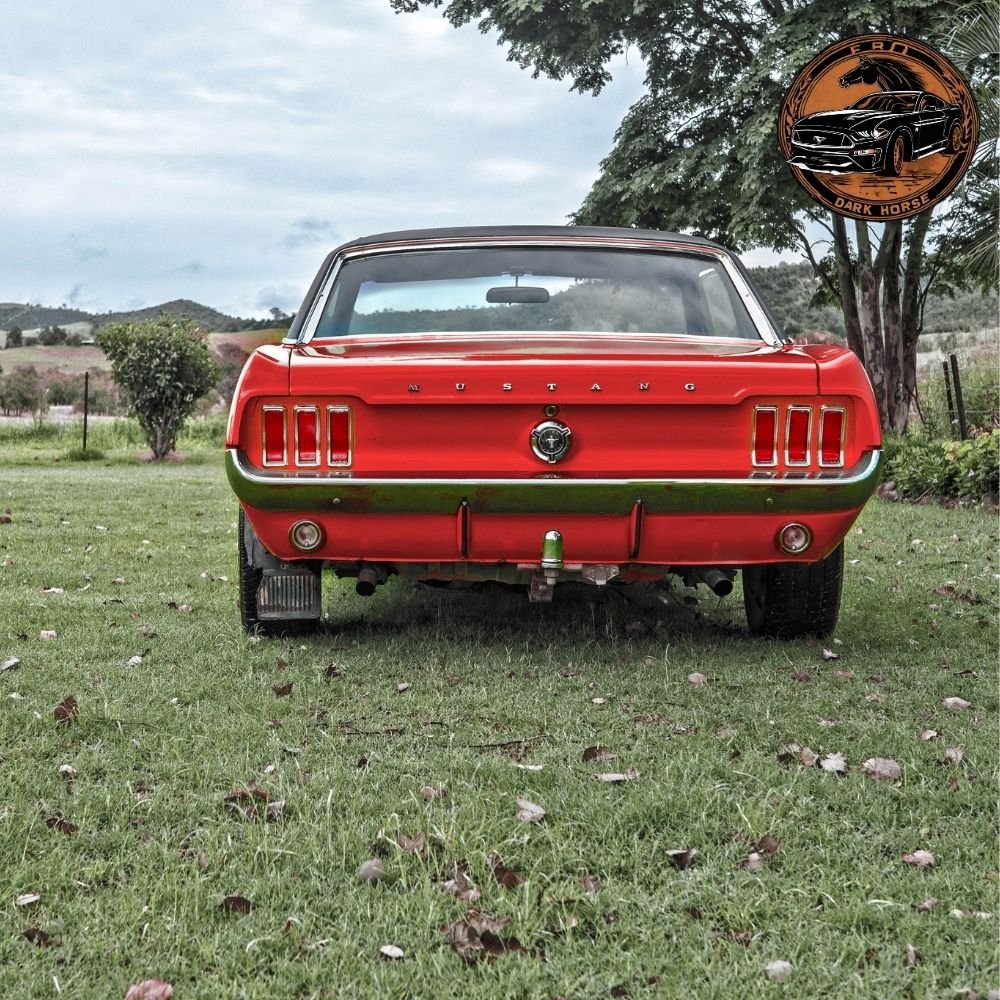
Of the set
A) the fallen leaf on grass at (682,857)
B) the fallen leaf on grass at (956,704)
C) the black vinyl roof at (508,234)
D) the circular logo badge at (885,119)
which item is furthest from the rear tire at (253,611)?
the circular logo badge at (885,119)

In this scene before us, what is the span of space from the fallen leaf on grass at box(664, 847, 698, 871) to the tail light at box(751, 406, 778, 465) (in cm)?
159

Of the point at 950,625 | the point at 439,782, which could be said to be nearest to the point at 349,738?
the point at 439,782

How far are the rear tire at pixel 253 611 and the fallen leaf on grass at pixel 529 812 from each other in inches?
75.7

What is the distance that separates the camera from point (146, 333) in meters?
19.0

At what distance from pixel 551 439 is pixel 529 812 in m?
1.39

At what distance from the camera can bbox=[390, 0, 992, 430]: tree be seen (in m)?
15.2

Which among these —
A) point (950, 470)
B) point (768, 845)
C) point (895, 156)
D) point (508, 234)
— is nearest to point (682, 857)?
point (768, 845)

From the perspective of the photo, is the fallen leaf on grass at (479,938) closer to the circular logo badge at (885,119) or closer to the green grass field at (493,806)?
the green grass field at (493,806)

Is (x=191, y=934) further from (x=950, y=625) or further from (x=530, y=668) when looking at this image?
(x=950, y=625)

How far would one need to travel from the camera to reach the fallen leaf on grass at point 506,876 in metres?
2.34

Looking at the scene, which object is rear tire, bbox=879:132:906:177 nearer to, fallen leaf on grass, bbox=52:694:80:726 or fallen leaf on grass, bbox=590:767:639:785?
fallen leaf on grass, bbox=590:767:639:785

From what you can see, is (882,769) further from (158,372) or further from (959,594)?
(158,372)

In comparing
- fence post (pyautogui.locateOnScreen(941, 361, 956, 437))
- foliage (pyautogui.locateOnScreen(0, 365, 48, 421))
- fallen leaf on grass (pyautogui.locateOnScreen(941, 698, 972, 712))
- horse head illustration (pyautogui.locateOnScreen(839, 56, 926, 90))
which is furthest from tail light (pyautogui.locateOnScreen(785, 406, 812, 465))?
Result: foliage (pyautogui.locateOnScreen(0, 365, 48, 421))

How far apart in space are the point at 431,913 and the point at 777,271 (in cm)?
3518
